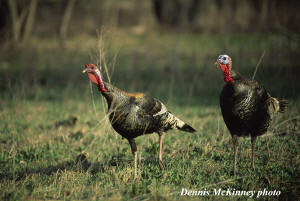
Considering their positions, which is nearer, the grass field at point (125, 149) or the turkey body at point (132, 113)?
the grass field at point (125, 149)

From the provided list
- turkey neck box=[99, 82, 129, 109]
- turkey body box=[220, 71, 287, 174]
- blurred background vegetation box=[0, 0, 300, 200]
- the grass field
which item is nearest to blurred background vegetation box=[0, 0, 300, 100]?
blurred background vegetation box=[0, 0, 300, 200]

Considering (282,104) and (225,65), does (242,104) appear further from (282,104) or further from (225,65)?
(282,104)

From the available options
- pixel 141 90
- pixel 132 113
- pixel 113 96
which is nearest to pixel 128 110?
pixel 132 113

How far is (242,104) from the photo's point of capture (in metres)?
5.46

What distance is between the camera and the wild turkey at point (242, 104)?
Answer: 5457 mm

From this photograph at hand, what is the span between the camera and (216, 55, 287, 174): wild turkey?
5457 millimetres

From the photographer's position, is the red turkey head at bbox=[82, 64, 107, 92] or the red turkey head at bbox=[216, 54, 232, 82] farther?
the red turkey head at bbox=[216, 54, 232, 82]

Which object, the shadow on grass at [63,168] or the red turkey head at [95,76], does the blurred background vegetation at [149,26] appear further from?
the red turkey head at [95,76]

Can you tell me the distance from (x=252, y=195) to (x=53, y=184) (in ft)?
8.31

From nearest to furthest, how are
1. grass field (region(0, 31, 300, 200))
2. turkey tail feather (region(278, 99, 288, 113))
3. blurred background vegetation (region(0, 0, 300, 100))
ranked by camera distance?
grass field (region(0, 31, 300, 200))
turkey tail feather (region(278, 99, 288, 113))
blurred background vegetation (region(0, 0, 300, 100))

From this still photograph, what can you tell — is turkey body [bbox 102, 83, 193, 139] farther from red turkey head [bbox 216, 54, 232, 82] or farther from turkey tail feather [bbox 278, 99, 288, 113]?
turkey tail feather [bbox 278, 99, 288, 113]

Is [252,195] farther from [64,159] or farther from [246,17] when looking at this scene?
[246,17]

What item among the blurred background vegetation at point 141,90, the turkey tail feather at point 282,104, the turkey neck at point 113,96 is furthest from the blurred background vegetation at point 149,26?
the turkey neck at point 113,96

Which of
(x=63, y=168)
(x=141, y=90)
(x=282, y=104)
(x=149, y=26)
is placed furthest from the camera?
(x=149, y=26)
